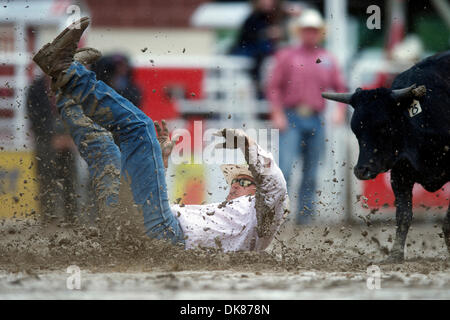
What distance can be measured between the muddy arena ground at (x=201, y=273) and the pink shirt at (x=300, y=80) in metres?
2.31

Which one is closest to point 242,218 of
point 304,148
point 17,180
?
point 304,148

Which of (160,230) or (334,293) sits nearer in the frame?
(334,293)

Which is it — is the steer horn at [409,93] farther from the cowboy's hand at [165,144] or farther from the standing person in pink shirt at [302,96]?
the standing person in pink shirt at [302,96]

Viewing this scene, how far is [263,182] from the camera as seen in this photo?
4883mm

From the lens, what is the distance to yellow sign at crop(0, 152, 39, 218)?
25.7 ft

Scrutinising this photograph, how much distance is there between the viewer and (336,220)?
8.52 metres

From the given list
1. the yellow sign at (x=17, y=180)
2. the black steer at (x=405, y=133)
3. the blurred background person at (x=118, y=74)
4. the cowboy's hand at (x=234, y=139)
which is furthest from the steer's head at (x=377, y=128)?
the yellow sign at (x=17, y=180)

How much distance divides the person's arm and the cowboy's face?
0.80ft

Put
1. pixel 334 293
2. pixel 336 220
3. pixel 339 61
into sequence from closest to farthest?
1. pixel 334 293
2. pixel 336 220
3. pixel 339 61

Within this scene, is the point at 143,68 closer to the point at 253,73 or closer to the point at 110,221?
the point at 253,73

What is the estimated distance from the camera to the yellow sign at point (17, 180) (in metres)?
7.84

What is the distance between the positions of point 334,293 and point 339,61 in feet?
17.4

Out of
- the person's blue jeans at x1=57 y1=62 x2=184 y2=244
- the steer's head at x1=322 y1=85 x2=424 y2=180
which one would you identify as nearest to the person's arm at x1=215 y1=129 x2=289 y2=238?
the person's blue jeans at x1=57 y1=62 x2=184 y2=244

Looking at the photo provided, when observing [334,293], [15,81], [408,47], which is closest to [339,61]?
[408,47]
